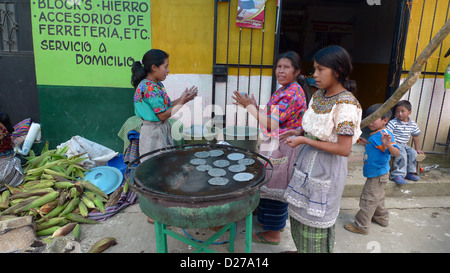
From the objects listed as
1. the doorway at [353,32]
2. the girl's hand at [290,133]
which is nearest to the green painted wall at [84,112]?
the girl's hand at [290,133]

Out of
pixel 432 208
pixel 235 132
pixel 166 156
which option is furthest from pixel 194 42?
pixel 432 208

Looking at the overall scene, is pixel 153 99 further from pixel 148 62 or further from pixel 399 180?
pixel 399 180

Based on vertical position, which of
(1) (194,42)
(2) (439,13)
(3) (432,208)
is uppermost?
(2) (439,13)

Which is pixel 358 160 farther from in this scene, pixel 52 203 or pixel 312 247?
pixel 52 203

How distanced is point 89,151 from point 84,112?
629 mm

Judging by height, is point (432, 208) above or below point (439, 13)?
below

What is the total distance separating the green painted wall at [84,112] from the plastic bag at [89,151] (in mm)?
171

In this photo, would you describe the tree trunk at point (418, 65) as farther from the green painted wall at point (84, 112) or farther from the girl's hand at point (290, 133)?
the green painted wall at point (84, 112)

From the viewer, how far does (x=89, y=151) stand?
4.32 metres

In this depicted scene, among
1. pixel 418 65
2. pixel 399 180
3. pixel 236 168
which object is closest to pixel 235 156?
pixel 236 168

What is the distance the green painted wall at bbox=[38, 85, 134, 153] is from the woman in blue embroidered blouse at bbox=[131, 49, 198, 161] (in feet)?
4.58

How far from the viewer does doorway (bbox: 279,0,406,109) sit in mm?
7148

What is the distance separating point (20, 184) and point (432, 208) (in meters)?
5.27

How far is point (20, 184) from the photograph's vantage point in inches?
147
